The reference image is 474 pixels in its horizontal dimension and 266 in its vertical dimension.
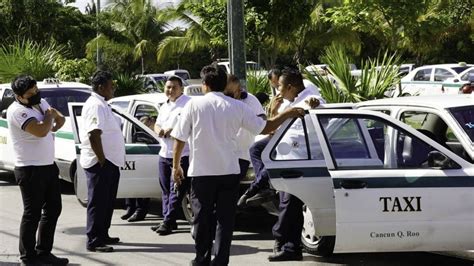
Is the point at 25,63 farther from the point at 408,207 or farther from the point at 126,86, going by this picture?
the point at 408,207

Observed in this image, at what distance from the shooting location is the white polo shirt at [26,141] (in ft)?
22.9

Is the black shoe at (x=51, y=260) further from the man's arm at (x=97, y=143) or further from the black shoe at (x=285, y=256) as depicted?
the black shoe at (x=285, y=256)

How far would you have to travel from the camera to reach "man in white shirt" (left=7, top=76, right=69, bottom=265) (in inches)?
275

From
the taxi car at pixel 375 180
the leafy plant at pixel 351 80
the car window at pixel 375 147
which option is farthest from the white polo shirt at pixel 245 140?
the leafy plant at pixel 351 80

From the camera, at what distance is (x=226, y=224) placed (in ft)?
20.4

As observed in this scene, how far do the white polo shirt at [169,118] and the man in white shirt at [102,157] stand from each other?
758 millimetres

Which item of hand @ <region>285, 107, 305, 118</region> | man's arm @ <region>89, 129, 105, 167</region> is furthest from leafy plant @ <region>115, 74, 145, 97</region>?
hand @ <region>285, 107, 305, 118</region>

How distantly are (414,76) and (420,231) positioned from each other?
22.7 meters

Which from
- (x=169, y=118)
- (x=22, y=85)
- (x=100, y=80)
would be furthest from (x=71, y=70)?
(x=22, y=85)

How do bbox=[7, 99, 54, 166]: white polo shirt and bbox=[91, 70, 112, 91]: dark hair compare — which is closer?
bbox=[7, 99, 54, 166]: white polo shirt

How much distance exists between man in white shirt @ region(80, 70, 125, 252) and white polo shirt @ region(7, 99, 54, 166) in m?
0.66

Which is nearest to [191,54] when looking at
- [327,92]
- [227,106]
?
[327,92]

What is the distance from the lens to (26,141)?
23.1ft

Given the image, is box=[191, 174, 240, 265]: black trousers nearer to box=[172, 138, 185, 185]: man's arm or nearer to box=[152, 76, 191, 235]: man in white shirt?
box=[172, 138, 185, 185]: man's arm
